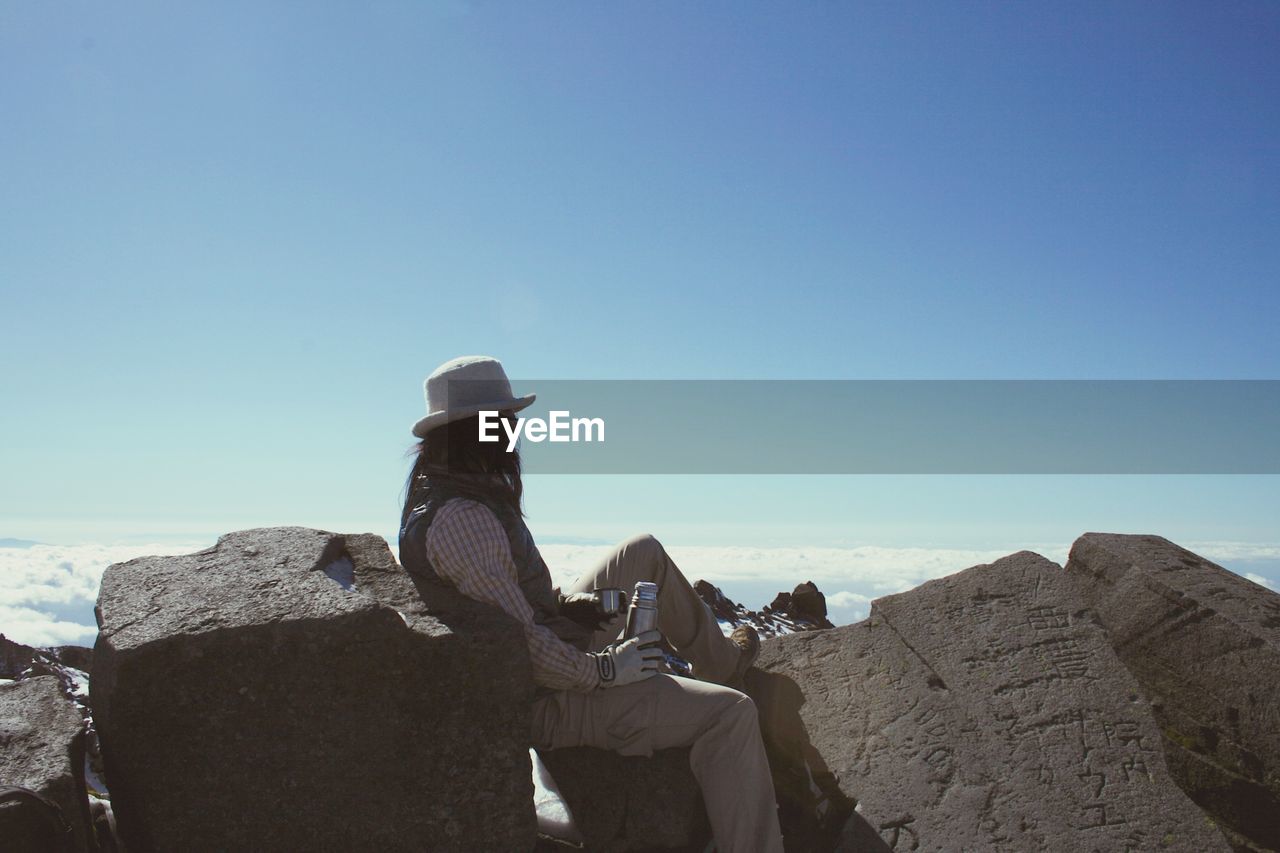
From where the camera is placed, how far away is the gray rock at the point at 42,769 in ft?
11.5

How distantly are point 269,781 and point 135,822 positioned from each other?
57 centimetres

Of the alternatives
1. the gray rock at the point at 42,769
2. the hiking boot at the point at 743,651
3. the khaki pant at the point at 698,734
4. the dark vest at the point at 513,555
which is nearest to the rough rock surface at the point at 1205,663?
the hiking boot at the point at 743,651

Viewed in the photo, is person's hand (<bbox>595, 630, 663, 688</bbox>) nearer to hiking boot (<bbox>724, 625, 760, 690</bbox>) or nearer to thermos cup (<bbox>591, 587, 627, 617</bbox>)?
thermos cup (<bbox>591, 587, 627, 617</bbox>)

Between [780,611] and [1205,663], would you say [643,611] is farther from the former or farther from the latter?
[780,611]

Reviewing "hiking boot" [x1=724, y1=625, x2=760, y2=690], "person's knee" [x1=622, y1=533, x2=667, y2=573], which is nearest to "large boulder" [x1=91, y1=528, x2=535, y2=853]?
"person's knee" [x1=622, y1=533, x2=667, y2=573]

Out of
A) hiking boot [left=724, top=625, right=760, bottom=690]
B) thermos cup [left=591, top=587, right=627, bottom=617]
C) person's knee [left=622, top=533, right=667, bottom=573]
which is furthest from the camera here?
hiking boot [left=724, top=625, right=760, bottom=690]

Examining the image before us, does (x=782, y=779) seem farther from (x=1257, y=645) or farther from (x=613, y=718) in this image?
(x=1257, y=645)

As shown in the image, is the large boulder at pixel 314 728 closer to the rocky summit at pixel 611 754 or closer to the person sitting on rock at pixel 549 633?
the rocky summit at pixel 611 754

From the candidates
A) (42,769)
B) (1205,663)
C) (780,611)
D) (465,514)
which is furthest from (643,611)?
(780,611)

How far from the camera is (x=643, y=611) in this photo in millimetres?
4320

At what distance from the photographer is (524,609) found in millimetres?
4020

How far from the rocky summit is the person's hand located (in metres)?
0.38

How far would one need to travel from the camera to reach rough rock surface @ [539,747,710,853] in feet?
13.5

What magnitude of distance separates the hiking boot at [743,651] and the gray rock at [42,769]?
114 inches
